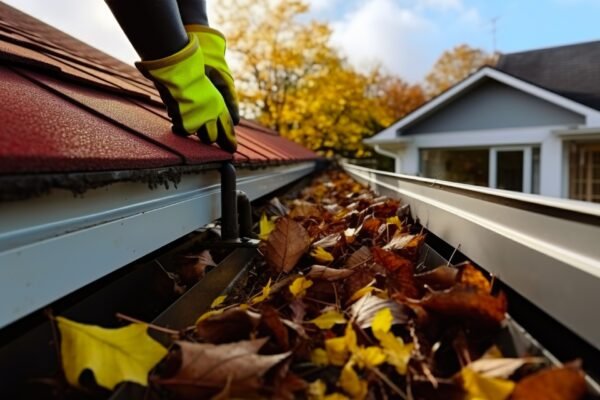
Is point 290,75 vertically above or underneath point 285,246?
above

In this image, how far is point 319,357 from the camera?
1.82 feet

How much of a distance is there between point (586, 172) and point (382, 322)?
40.9 ft

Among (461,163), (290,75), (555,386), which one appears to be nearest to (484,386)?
(555,386)

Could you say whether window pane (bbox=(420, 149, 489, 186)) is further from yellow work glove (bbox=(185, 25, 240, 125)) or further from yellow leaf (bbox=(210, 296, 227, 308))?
yellow leaf (bbox=(210, 296, 227, 308))

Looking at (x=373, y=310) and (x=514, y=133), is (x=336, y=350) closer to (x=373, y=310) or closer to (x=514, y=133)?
(x=373, y=310)

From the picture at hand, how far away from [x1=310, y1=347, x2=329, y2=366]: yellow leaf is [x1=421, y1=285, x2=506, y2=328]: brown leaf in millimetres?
164

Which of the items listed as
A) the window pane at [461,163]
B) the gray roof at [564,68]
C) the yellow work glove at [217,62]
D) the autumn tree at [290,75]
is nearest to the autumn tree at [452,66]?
the autumn tree at [290,75]

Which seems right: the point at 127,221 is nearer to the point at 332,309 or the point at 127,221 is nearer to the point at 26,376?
the point at 26,376

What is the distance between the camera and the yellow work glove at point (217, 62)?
129cm

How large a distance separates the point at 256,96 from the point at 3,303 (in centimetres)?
2100

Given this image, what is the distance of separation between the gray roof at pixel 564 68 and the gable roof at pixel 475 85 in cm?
74

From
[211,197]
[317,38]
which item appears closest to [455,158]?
[317,38]

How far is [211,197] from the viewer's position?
1.12 metres

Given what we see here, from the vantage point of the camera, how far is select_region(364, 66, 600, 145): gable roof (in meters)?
9.26
